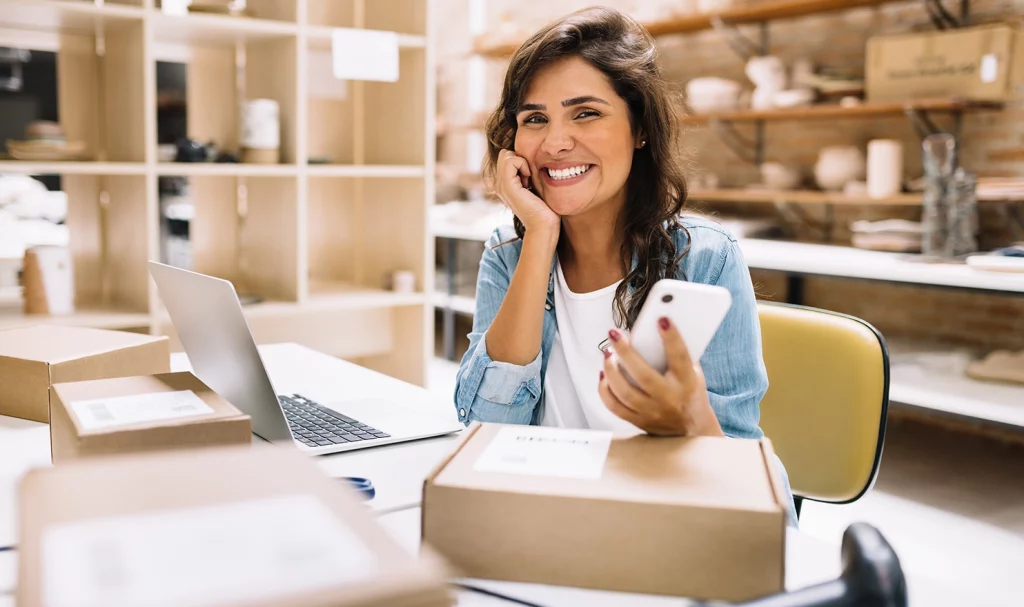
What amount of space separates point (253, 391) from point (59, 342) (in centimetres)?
48

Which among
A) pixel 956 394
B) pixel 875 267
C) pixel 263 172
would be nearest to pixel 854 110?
pixel 875 267

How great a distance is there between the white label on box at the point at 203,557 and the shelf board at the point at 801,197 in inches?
128

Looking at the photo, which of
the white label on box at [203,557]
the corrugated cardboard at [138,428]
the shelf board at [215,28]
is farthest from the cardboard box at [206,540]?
the shelf board at [215,28]

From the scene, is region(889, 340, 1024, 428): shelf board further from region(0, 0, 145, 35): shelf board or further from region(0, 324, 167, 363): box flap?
region(0, 0, 145, 35): shelf board

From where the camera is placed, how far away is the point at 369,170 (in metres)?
2.84

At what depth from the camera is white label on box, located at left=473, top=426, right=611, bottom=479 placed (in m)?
0.81

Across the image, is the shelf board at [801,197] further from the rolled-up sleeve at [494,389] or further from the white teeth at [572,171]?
the rolled-up sleeve at [494,389]

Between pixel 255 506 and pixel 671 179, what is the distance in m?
1.15

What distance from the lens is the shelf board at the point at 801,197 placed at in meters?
3.50

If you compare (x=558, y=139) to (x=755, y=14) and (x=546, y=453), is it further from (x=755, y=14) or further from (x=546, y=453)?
(x=755, y=14)

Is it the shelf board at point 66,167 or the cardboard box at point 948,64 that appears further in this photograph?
the cardboard box at point 948,64

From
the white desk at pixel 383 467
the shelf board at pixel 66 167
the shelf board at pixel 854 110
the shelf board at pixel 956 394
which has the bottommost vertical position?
the shelf board at pixel 956 394

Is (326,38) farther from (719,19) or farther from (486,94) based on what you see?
(486,94)

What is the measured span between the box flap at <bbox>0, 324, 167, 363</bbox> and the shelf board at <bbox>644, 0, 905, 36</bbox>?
3.13 metres
